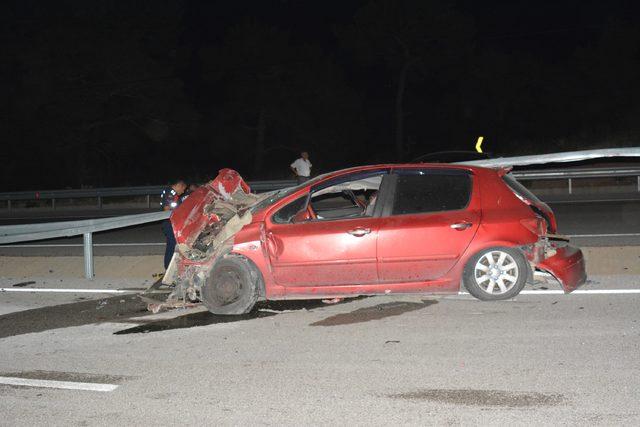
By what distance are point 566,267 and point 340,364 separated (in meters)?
3.10

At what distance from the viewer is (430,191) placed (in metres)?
8.20

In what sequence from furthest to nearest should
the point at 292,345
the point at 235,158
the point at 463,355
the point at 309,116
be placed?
the point at 235,158, the point at 309,116, the point at 292,345, the point at 463,355

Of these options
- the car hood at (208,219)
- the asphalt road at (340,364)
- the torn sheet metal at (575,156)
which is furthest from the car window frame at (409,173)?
the car hood at (208,219)

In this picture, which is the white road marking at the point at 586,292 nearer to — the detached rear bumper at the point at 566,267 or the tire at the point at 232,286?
the detached rear bumper at the point at 566,267

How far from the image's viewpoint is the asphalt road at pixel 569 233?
12234 millimetres

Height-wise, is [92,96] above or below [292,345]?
above

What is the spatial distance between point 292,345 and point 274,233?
5.36 ft

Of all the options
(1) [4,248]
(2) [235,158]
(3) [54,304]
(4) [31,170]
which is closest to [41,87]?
(4) [31,170]

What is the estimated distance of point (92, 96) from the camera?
40312 millimetres

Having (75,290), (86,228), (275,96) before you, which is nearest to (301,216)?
(75,290)

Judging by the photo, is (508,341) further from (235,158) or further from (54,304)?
(235,158)

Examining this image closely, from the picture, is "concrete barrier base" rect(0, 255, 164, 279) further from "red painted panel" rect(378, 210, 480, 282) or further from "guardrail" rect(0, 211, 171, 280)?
"red painted panel" rect(378, 210, 480, 282)

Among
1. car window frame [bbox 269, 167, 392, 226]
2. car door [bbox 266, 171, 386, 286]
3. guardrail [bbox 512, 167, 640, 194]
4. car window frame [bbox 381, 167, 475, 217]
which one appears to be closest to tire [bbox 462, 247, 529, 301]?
car window frame [bbox 381, 167, 475, 217]

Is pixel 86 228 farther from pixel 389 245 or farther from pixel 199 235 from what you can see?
pixel 389 245
